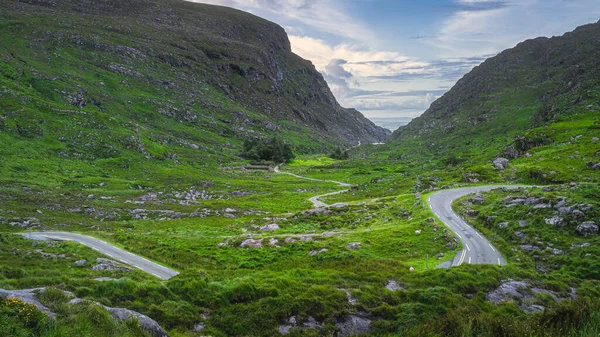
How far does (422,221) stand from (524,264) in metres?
15.5

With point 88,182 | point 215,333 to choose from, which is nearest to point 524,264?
point 215,333

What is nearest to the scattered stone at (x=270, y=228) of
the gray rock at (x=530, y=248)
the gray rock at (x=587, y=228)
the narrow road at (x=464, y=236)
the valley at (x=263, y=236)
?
the valley at (x=263, y=236)

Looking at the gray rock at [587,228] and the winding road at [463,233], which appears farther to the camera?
the winding road at [463,233]

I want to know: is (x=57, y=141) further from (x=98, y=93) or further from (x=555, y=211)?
(x=555, y=211)

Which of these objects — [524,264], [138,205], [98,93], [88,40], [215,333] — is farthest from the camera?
[88,40]

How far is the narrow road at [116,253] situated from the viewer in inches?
1236

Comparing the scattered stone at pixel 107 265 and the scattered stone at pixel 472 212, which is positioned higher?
the scattered stone at pixel 472 212

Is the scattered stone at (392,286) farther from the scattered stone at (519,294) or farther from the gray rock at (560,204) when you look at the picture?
the gray rock at (560,204)

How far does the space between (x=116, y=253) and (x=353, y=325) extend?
3091 centimetres

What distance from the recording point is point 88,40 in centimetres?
18400

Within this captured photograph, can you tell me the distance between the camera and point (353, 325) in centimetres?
1655

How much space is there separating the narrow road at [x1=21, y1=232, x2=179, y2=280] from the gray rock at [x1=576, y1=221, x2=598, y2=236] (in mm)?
40000

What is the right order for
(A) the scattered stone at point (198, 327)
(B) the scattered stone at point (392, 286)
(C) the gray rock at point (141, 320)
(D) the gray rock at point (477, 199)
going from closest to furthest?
(C) the gray rock at point (141, 320) < (A) the scattered stone at point (198, 327) < (B) the scattered stone at point (392, 286) < (D) the gray rock at point (477, 199)

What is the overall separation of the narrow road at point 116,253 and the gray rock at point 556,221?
3941cm
